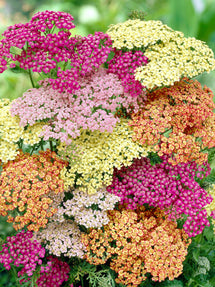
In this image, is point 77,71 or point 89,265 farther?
point 89,265

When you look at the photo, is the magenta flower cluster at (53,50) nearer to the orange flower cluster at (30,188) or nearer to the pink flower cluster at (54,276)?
the orange flower cluster at (30,188)

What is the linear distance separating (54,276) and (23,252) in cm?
26

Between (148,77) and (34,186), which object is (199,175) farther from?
(34,186)

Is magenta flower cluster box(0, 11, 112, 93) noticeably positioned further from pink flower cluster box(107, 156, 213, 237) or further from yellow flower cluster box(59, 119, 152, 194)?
pink flower cluster box(107, 156, 213, 237)

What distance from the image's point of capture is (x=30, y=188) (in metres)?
1.96

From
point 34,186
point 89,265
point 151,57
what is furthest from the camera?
point 89,265

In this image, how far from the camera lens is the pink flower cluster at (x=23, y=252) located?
6.32 ft

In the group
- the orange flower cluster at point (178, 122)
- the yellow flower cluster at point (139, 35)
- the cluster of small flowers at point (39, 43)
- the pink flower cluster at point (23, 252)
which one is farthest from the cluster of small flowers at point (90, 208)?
the yellow flower cluster at point (139, 35)

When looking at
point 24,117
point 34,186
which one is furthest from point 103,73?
point 34,186

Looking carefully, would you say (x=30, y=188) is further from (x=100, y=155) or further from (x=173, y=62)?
(x=173, y=62)

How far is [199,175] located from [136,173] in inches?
15.3

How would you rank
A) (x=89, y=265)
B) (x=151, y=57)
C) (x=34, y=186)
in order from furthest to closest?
(x=89, y=265) < (x=151, y=57) < (x=34, y=186)

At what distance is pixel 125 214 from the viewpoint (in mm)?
2109

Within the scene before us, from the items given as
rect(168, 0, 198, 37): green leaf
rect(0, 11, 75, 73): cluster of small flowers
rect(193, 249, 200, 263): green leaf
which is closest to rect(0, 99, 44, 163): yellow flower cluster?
rect(0, 11, 75, 73): cluster of small flowers
